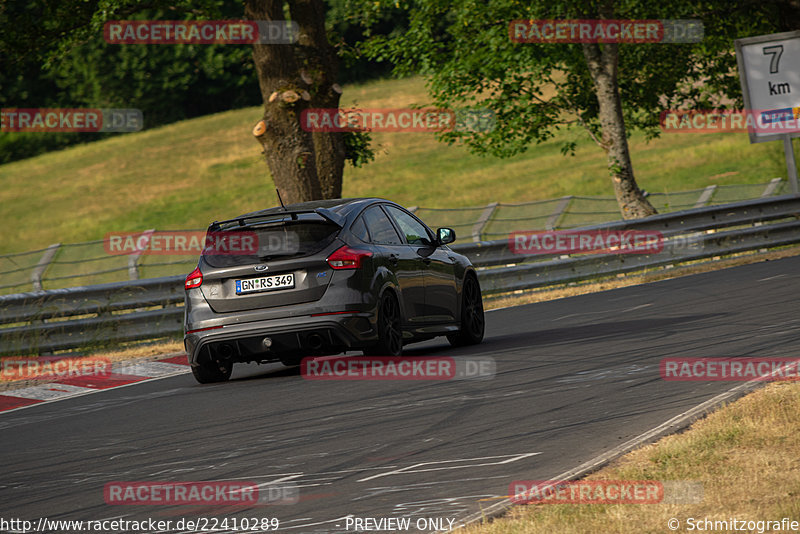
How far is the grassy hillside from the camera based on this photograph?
55.0 metres

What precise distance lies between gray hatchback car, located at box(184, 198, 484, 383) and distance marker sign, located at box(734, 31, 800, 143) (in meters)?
15.2

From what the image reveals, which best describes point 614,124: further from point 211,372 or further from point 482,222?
point 211,372

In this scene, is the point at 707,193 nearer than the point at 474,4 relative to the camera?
No

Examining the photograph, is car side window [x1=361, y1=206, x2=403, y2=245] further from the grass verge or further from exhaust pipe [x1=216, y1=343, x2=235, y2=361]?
the grass verge

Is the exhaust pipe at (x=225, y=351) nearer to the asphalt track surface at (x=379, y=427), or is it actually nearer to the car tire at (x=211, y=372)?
the asphalt track surface at (x=379, y=427)

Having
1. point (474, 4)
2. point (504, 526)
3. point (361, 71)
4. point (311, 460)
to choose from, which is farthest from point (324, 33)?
point (361, 71)

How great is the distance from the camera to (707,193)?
95.8ft

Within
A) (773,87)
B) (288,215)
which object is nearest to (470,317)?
(288,215)

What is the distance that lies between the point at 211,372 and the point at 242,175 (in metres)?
63.1

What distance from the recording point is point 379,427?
7418 millimetres

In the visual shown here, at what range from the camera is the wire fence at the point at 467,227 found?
2139 cm

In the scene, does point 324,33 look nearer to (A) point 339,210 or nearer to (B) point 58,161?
(A) point 339,210

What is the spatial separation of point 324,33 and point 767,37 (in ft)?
31.4

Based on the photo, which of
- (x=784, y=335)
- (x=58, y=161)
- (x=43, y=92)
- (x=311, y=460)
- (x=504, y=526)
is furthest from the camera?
(x=43, y=92)
